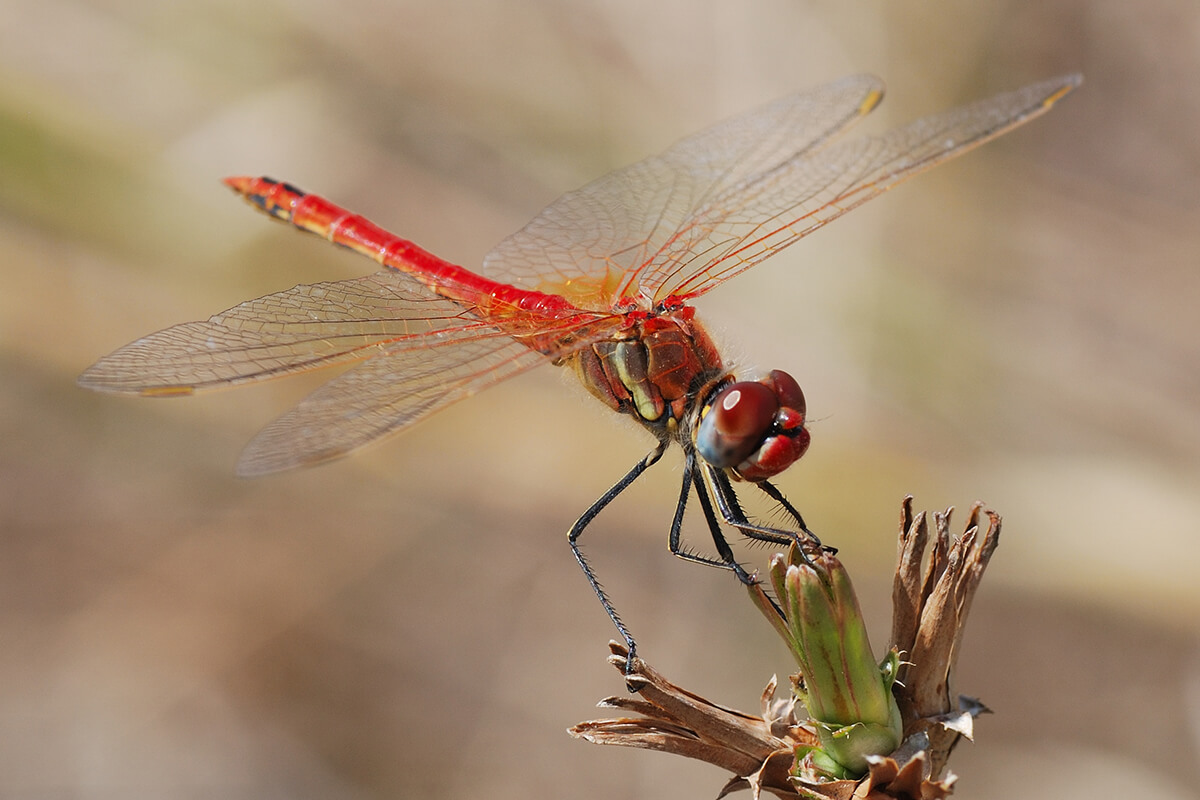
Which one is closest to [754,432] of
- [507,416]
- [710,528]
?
[710,528]

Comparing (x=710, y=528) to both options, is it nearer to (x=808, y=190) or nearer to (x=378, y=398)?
(x=378, y=398)

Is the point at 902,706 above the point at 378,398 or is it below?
below

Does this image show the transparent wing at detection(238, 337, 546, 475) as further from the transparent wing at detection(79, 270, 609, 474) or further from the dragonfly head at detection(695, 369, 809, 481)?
the dragonfly head at detection(695, 369, 809, 481)

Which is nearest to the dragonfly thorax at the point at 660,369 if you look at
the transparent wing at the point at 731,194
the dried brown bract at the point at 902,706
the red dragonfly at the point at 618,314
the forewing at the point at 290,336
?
the red dragonfly at the point at 618,314

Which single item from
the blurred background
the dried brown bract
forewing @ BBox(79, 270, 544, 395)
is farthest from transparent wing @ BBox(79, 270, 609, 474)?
the dried brown bract

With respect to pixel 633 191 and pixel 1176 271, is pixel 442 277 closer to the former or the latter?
pixel 633 191

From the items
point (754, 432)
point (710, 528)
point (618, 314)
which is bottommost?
point (710, 528)
